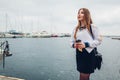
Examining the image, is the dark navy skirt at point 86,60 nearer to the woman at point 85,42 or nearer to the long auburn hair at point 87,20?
the woman at point 85,42

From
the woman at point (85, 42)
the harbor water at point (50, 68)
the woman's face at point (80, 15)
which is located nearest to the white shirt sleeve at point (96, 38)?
the woman at point (85, 42)

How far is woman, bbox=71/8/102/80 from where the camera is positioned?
4255mm

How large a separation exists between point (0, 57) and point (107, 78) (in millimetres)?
18060

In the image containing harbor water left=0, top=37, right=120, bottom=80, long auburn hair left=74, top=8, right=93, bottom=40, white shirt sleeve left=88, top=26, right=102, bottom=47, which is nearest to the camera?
white shirt sleeve left=88, top=26, right=102, bottom=47

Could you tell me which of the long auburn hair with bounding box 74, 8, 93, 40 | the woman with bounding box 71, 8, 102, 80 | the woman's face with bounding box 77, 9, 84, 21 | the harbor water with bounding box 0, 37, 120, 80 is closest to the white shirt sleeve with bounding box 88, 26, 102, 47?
the woman with bounding box 71, 8, 102, 80

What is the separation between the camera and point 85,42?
4.26 meters

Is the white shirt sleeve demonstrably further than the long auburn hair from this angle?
No

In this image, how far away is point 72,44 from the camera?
4391mm

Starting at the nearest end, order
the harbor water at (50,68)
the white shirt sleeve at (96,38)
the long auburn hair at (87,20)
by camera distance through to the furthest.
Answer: the white shirt sleeve at (96,38)
the long auburn hair at (87,20)
the harbor water at (50,68)

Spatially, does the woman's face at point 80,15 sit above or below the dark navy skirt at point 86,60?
above

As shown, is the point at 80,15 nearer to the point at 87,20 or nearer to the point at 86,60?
the point at 87,20

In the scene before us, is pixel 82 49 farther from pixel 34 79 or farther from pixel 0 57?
pixel 34 79

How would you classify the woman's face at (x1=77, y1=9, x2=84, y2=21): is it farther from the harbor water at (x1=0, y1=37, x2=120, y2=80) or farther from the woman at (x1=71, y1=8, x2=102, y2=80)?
the harbor water at (x1=0, y1=37, x2=120, y2=80)

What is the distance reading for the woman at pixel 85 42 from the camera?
168 inches
